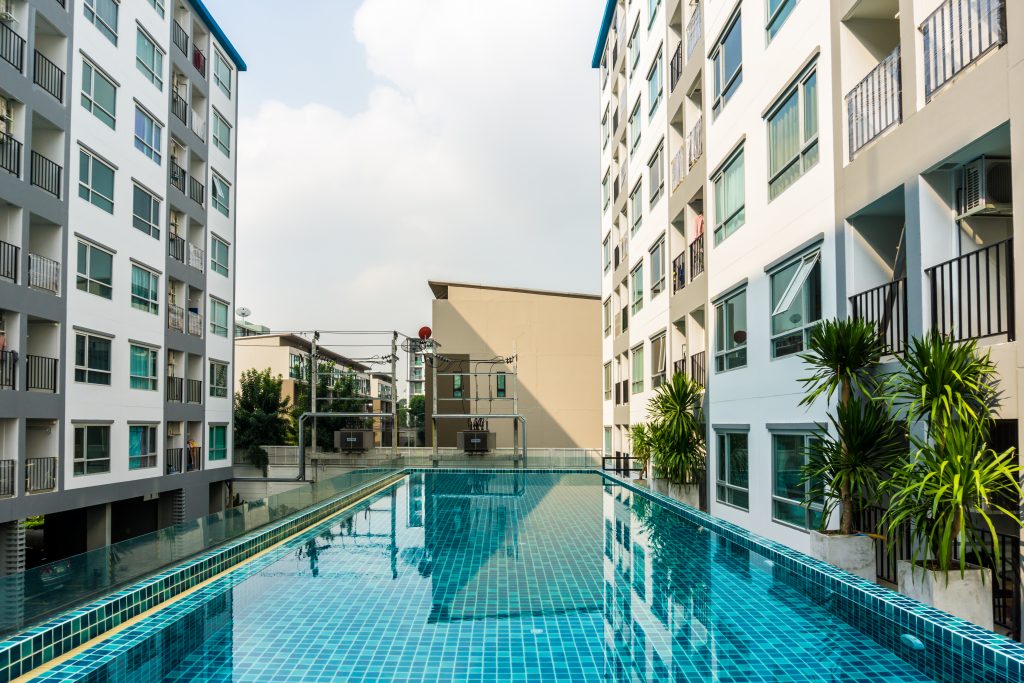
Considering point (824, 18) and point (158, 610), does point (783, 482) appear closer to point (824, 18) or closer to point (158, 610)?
point (824, 18)

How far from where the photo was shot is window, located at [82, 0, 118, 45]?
19.0m

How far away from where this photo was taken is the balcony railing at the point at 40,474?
16.2 meters

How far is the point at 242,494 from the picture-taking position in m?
28.4

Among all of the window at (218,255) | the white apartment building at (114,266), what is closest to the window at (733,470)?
the white apartment building at (114,266)

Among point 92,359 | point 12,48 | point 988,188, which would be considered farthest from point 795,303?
point 92,359

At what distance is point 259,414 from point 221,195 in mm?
11189

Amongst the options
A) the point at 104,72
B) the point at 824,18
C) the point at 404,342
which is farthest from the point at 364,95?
the point at 824,18

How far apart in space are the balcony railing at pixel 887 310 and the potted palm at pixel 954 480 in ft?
5.80

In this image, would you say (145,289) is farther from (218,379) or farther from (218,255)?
(218,379)

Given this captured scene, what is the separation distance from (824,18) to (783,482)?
20.0 ft

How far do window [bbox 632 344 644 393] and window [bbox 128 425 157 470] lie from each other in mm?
14034

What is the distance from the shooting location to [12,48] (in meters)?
15.6

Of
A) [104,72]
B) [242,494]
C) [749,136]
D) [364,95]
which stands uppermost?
[364,95]

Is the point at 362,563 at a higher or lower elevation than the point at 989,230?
lower
